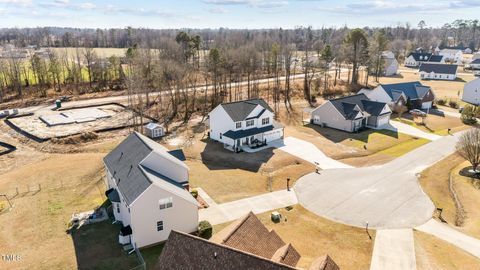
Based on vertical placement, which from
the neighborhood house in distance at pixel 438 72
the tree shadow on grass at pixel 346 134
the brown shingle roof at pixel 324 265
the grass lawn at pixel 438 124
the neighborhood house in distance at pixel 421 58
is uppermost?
the neighborhood house in distance at pixel 421 58

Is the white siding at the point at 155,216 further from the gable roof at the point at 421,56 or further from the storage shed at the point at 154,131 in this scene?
the gable roof at the point at 421,56

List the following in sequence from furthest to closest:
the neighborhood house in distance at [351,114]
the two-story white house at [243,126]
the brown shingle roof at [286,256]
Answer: the neighborhood house in distance at [351,114]
the two-story white house at [243,126]
the brown shingle roof at [286,256]

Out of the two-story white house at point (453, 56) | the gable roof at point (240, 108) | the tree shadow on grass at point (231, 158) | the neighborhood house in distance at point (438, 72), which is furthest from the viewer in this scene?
the two-story white house at point (453, 56)

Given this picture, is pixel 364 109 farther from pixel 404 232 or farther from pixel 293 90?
pixel 404 232

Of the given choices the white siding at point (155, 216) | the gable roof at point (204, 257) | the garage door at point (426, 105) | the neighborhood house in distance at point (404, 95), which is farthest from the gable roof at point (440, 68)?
the gable roof at point (204, 257)

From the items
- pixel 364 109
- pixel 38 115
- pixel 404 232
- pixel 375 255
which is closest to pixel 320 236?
pixel 375 255

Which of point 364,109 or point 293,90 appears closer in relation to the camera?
point 364,109

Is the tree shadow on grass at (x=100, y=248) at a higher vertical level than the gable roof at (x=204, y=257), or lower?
lower
